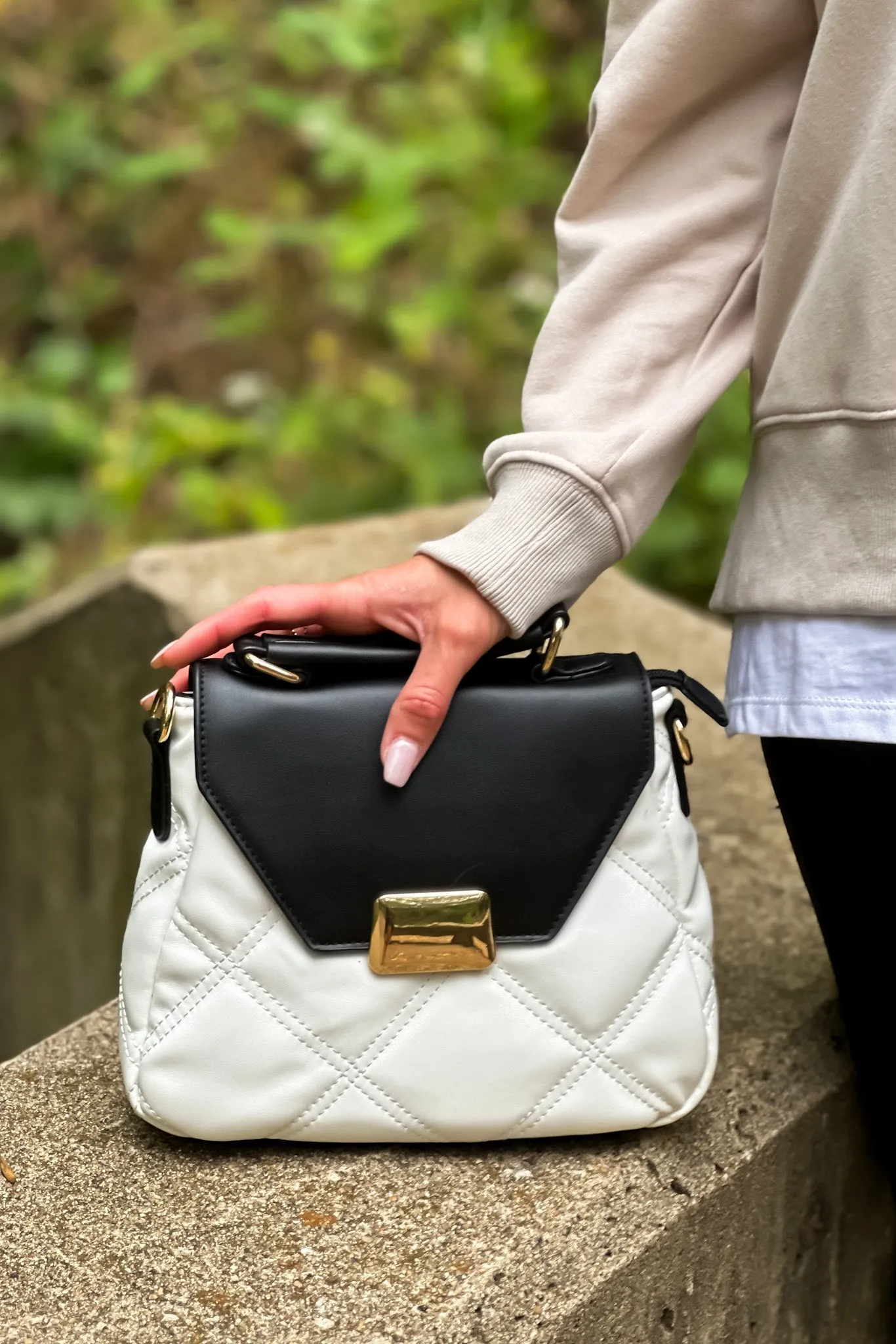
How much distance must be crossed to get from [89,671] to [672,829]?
1.31 meters

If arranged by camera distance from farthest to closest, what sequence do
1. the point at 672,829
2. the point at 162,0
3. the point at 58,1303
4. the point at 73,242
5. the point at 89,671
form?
the point at 73,242, the point at 162,0, the point at 89,671, the point at 672,829, the point at 58,1303

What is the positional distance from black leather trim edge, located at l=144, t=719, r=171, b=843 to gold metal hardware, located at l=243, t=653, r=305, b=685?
2.7 inches

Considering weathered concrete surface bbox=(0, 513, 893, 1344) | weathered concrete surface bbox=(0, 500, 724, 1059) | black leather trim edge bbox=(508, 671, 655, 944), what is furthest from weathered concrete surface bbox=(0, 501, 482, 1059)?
black leather trim edge bbox=(508, 671, 655, 944)

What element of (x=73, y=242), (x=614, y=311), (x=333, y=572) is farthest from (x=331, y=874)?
(x=73, y=242)

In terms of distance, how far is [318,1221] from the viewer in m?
0.72

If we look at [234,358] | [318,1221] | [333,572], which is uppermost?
[318,1221]

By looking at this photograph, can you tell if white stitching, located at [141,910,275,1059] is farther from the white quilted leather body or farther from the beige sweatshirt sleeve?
the beige sweatshirt sleeve

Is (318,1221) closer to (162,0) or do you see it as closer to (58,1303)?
(58,1303)

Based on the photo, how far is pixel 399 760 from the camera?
70 centimetres

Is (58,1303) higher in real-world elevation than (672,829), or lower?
lower

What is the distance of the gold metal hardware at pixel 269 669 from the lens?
2.33 ft

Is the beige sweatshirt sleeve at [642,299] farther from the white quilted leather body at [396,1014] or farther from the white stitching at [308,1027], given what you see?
the white stitching at [308,1027]

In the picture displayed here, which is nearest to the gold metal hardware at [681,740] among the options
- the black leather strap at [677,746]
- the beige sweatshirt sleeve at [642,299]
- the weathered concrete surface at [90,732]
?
the black leather strap at [677,746]

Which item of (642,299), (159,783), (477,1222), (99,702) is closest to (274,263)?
(99,702)
